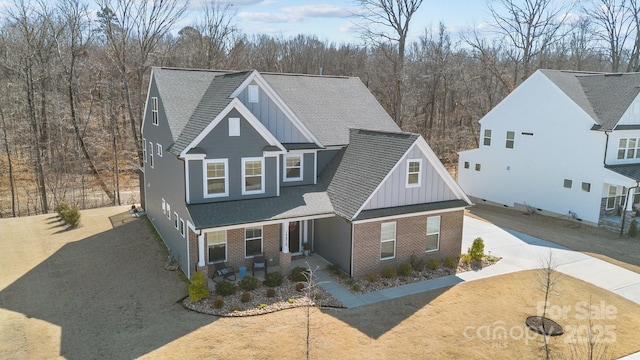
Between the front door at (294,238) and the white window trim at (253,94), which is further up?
the white window trim at (253,94)

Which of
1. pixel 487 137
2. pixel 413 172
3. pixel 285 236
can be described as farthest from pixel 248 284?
pixel 487 137

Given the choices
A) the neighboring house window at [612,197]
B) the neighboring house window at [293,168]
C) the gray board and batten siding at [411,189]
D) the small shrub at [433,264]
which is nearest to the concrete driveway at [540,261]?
the small shrub at [433,264]

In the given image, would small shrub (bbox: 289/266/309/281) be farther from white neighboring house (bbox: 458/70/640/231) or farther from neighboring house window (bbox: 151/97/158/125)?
white neighboring house (bbox: 458/70/640/231)

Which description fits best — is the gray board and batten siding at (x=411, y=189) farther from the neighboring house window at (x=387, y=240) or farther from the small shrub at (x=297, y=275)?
the small shrub at (x=297, y=275)

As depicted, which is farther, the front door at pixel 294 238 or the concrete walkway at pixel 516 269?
the front door at pixel 294 238

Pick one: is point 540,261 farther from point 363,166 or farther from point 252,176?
point 252,176

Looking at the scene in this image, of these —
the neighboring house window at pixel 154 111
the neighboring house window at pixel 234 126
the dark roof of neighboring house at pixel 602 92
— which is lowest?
the neighboring house window at pixel 234 126

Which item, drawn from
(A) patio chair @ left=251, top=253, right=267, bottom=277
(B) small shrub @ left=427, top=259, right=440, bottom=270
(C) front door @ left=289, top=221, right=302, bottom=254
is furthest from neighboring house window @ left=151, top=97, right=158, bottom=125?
(B) small shrub @ left=427, top=259, right=440, bottom=270

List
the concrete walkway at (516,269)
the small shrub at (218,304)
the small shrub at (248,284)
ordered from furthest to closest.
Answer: the concrete walkway at (516,269) → the small shrub at (248,284) → the small shrub at (218,304)
